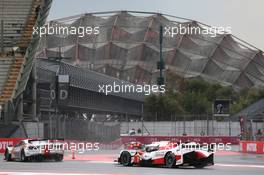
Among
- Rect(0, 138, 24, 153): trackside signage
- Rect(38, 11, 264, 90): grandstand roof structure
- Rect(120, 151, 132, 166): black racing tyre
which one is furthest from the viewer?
Rect(38, 11, 264, 90): grandstand roof structure

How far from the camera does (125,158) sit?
26.0 meters

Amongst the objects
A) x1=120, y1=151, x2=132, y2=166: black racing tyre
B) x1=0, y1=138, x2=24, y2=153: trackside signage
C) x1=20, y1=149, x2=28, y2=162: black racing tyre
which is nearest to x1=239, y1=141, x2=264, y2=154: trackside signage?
x1=0, y1=138, x2=24, y2=153: trackside signage

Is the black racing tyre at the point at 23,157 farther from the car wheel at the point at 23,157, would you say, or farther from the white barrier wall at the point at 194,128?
the white barrier wall at the point at 194,128

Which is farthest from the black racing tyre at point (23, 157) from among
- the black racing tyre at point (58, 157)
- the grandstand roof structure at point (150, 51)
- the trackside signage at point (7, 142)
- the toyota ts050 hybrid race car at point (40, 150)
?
the grandstand roof structure at point (150, 51)

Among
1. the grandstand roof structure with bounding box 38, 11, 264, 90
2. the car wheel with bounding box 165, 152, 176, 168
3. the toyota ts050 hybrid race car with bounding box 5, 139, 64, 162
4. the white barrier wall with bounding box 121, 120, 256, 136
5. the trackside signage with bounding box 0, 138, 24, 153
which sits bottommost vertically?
the car wheel with bounding box 165, 152, 176, 168

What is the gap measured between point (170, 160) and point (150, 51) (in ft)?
287

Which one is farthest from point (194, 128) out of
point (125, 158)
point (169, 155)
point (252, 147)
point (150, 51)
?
point (150, 51)

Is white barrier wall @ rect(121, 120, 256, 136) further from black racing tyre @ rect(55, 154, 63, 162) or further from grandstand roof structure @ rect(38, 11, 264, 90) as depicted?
grandstand roof structure @ rect(38, 11, 264, 90)

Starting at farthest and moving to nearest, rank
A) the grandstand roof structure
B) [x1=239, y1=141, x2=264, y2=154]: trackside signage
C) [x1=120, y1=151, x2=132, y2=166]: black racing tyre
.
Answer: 1. the grandstand roof structure
2. [x1=239, y1=141, x2=264, y2=154]: trackside signage
3. [x1=120, y1=151, x2=132, y2=166]: black racing tyre

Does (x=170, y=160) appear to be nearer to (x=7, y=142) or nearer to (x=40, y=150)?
(x=40, y=150)

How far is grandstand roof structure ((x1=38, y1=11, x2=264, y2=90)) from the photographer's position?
363 feet

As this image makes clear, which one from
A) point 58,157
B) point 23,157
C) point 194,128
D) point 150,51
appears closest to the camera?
point 58,157

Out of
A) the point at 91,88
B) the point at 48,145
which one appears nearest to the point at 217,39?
the point at 91,88

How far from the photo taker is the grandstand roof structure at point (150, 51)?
111m
